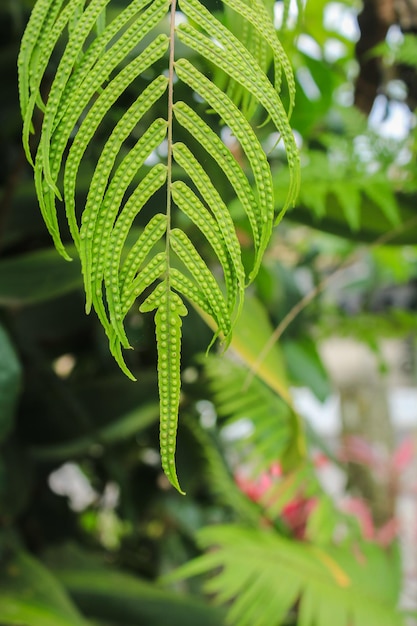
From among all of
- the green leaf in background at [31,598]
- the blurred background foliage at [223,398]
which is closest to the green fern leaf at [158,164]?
the blurred background foliage at [223,398]

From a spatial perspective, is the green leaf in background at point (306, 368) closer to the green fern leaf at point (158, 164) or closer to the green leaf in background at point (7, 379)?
the green leaf in background at point (7, 379)

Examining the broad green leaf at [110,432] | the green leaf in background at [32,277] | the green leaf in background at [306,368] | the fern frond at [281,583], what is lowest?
the fern frond at [281,583]

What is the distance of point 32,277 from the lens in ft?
1.30

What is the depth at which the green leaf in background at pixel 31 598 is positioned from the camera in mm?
376

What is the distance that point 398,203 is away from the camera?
1.43 ft

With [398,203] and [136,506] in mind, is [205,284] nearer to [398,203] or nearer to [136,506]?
[398,203]

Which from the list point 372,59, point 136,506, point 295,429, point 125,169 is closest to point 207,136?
point 125,169

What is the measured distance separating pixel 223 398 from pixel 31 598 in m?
0.18

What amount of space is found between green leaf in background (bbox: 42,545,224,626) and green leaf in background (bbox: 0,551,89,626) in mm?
47

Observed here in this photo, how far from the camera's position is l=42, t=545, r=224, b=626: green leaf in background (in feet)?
1.58

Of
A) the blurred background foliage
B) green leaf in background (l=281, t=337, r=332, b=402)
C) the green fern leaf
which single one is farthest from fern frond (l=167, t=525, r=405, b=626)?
the green fern leaf

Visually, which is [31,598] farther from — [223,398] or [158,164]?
[158,164]

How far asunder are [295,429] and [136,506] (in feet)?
1.00

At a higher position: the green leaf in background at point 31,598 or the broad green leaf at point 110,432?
the broad green leaf at point 110,432
